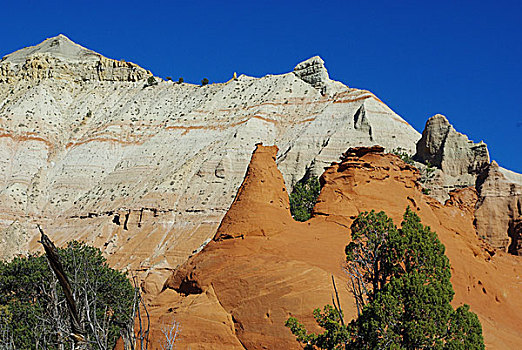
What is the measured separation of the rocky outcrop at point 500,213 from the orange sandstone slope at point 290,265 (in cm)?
917

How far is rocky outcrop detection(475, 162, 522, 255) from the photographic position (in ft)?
134

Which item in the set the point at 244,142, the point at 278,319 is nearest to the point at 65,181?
the point at 244,142

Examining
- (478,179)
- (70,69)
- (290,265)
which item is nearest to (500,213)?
(478,179)

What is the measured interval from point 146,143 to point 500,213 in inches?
1950

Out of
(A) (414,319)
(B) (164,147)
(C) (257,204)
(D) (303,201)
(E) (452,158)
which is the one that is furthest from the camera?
(B) (164,147)

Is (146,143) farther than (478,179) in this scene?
Yes

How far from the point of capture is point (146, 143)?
76.2 metres

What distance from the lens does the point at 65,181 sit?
239ft

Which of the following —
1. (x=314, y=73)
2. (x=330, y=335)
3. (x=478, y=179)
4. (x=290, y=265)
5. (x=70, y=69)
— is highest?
(x=70, y=69)

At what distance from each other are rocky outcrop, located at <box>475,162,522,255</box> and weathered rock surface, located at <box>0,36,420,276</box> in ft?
64.8

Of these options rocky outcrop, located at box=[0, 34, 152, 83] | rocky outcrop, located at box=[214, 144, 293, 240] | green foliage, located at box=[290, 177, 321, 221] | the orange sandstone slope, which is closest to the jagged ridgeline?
rocky outcrop, located at box=[0, 34, 152, 83]

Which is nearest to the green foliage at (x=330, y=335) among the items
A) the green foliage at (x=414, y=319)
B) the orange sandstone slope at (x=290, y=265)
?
the green foliage at (x=414, y=319)

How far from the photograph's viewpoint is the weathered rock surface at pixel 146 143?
6041cm

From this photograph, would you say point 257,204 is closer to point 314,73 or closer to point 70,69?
point 314,73
